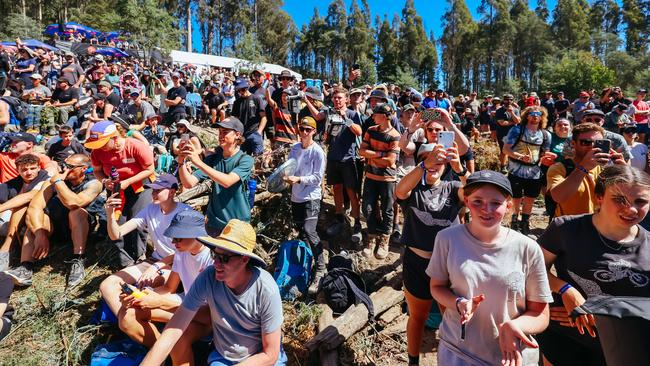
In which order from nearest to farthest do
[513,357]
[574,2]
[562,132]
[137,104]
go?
[513,357] → [562,132] → [137,104] → [574,2]

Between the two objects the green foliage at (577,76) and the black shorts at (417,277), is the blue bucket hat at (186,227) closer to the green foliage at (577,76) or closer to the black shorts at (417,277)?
the black shorts at (417,277)

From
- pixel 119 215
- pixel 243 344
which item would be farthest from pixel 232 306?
pixel 119 215

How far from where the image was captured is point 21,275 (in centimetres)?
468

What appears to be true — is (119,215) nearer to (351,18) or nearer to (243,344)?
(243,344)

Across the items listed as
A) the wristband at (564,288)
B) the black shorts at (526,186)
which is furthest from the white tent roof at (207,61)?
the wristband at (564,288)

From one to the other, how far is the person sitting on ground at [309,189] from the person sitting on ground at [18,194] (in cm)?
345

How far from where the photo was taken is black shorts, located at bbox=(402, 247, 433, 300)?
288 cm

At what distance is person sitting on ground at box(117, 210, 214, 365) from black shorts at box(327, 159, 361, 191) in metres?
2.69

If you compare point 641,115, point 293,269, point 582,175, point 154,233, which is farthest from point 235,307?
point 641,115

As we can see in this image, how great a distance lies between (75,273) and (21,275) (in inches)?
26.5

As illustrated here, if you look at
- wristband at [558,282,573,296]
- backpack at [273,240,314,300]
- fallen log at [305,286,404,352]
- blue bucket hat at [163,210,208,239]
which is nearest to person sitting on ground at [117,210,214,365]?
blue bucket hat at [163,210,208,239]

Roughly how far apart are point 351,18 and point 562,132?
170 ft

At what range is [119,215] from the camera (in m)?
4.50

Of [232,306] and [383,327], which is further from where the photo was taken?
[383,327]
